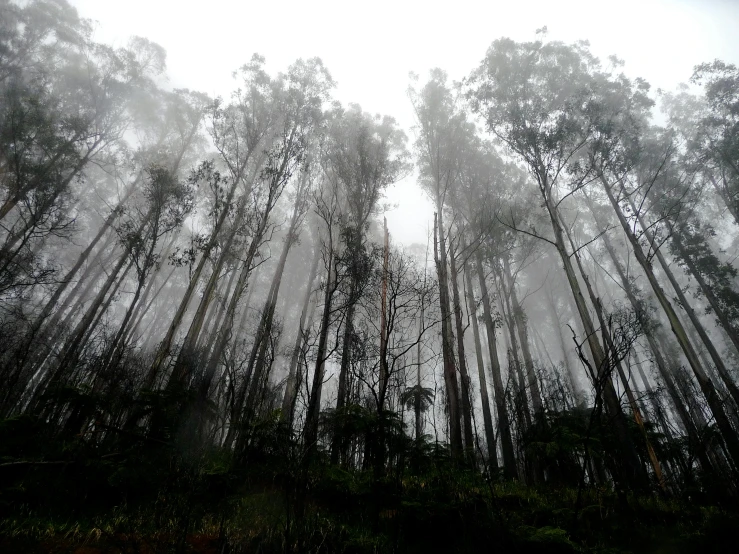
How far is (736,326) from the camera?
42.1 ft

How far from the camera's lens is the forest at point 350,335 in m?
3.68

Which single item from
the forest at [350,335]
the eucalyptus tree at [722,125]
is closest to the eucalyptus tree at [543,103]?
the forest at [350,335]

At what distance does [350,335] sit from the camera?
859 cm

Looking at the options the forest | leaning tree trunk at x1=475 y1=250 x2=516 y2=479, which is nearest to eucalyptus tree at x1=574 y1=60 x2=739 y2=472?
the forest

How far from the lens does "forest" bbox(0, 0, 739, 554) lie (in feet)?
12.1

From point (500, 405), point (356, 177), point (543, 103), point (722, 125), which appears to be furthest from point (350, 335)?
point (722, 125)

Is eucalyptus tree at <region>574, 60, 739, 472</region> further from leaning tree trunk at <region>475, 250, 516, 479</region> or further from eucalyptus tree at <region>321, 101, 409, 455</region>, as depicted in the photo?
eucalyptus tree at <region>321, 101, 409, 455</region>

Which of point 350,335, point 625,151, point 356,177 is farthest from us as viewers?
point 625,151

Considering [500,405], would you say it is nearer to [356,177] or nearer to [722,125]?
[356,177]

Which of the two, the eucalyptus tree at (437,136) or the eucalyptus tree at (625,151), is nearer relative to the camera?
the eucalyptus tree at (625,151)

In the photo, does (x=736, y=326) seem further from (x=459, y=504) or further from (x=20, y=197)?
(x=20, y=197)

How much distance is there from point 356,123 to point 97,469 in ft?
58.2

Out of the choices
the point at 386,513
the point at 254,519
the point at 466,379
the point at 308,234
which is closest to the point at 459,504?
the point at 386,513

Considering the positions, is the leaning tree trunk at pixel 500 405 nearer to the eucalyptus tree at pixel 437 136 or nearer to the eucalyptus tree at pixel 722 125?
the eucalyptus tree at pixel 437 136
